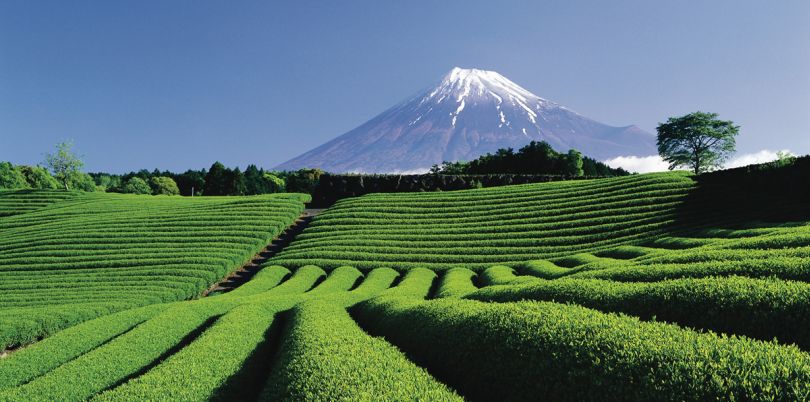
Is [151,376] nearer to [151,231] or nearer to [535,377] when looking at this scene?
[535,377]

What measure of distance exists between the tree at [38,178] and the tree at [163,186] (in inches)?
826

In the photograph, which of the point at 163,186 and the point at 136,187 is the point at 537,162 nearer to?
the point at 163,186

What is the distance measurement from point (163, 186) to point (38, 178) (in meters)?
28.1

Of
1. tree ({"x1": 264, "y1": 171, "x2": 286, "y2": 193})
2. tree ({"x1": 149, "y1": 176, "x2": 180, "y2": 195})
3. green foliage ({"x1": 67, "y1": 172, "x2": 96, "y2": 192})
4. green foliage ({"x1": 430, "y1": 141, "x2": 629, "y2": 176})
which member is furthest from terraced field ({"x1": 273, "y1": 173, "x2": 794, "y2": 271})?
tree ({"x1": 149, "y1": 176, "x2": 180, "y2": 195})

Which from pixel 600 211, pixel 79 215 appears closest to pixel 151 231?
pixel 79 215

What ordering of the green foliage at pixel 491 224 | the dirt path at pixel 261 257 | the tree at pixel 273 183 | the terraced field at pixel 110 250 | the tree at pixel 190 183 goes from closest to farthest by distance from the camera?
the terraced field at pixel 110 250 < the dirt path at pixel 261 257 < the green foliage at pixel 491 224 < the tree at pixel 273 183 < the tree at pixel 190 183

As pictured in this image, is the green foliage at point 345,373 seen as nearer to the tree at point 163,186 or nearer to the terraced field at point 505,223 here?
the terraced field at point 505,223

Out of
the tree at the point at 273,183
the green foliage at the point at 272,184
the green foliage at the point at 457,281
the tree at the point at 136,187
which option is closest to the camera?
the green foliage at the point at 457,281

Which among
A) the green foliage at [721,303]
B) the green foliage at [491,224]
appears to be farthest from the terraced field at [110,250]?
the green foliage at [721,303]

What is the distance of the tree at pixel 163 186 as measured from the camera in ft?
394

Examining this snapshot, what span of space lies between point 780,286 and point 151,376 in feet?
44.0

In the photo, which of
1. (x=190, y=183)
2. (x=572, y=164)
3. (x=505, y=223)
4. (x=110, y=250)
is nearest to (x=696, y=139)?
(x=572, y=164)

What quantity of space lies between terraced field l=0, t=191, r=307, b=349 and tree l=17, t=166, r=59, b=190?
6083 cm

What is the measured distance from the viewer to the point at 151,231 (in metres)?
43.5
